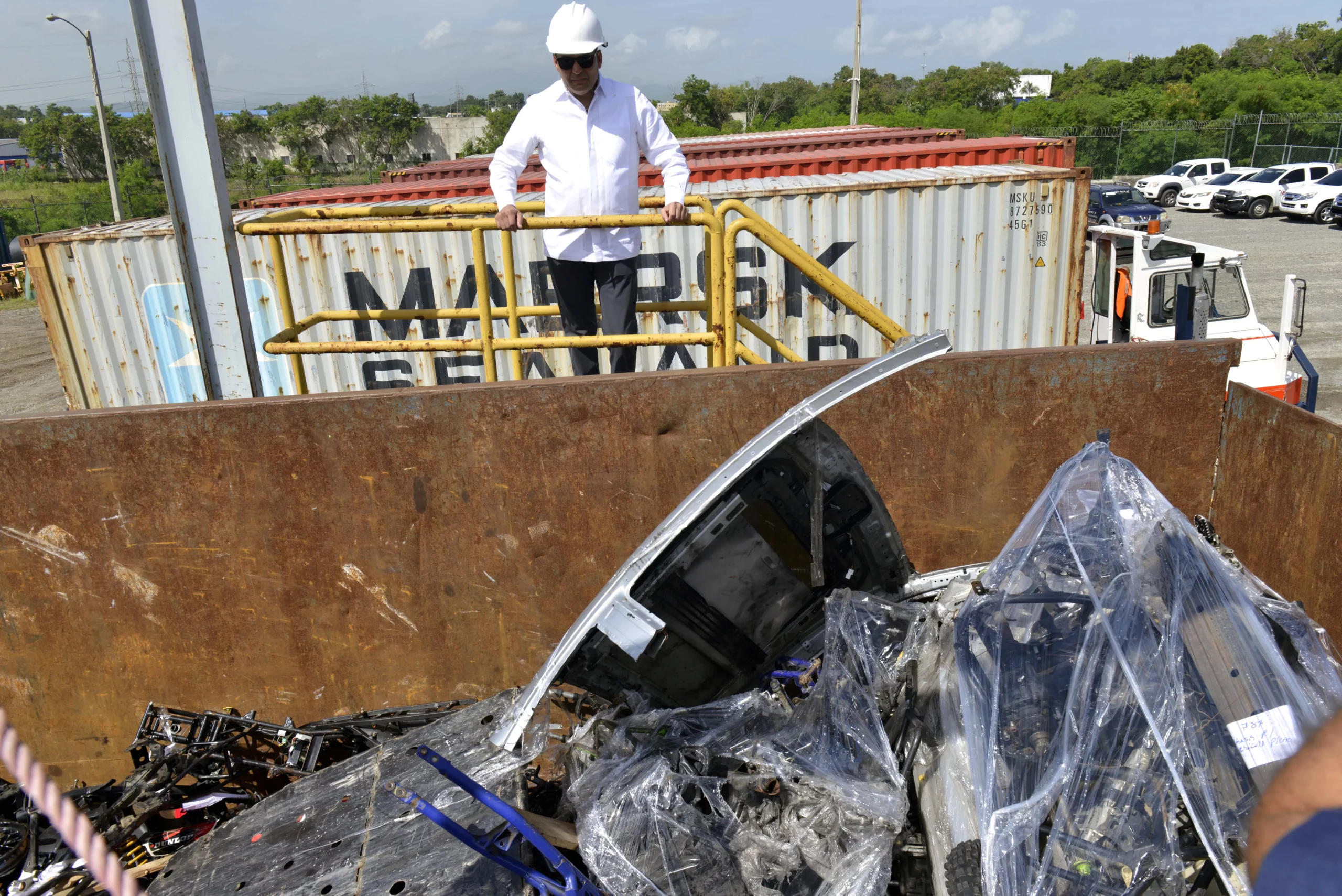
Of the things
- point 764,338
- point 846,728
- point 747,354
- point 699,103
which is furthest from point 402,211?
point 699,103

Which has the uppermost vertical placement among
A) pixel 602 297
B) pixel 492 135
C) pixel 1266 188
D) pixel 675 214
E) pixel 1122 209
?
pixel 492 135

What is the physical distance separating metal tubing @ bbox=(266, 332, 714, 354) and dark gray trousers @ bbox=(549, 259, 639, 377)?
1.36ft

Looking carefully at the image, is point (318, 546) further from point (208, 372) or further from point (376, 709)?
point (208, 372)

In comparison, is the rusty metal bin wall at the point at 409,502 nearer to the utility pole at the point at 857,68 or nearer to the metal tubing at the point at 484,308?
the metal tubing at the point at 484,308

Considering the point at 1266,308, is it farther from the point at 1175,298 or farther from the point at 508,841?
the point at 508,841

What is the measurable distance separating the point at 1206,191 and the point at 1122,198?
7742 millimetres

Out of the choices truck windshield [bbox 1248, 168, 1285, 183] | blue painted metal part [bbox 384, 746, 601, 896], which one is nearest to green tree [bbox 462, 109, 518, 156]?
truck windshield [bbox 1248, 168, 1285, 183]

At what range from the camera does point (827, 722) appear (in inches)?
90.4

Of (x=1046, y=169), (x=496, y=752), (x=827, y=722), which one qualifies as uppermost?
(x=1046, y=169)

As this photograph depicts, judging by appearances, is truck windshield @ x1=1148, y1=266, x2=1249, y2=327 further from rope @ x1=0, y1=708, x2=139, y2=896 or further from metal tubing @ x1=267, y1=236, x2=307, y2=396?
rope @ x1=0, y1=708, x2=139, y2=896

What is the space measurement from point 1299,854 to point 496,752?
2077 mm

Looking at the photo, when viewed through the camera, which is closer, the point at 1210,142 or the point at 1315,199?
the point at 1315,199

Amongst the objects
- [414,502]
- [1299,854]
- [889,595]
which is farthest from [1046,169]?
[1299,854]

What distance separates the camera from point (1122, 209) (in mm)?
22391
